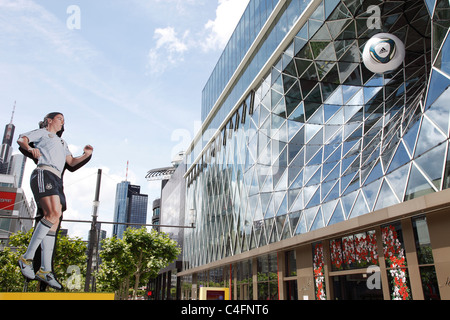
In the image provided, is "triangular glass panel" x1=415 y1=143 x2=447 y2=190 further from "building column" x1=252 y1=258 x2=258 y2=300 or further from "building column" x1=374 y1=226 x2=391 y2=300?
"building column" x1=252 y1=258 x2=258 y2=300

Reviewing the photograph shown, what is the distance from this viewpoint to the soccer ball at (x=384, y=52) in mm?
17094

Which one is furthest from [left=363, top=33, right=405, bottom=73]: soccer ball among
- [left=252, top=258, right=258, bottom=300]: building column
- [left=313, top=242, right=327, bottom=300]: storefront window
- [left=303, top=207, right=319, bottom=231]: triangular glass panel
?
[left=252, top=258, right=258, bottom=300]: building column

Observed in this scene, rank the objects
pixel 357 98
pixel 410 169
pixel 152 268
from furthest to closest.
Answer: pixel 152 268, pixel 357 98, pixel 410 169

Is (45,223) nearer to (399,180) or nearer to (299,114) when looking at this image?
(399,180)

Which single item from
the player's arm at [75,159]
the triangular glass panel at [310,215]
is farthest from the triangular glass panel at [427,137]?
the player's arm at [75,159]

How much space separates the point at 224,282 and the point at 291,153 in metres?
16.8

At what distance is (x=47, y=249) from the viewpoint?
1541 centimetres

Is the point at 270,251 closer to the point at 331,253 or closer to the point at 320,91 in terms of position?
the point at 331,253

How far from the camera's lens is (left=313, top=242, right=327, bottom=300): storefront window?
65.4 feet

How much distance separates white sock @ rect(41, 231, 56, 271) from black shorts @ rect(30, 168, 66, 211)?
4.39 ft

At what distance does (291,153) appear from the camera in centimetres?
2597

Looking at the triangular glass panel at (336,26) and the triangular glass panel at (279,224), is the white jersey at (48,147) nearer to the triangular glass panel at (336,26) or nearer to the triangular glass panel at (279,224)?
the triangular glass panel at (279,224)

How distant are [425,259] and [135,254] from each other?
27.5 metres
